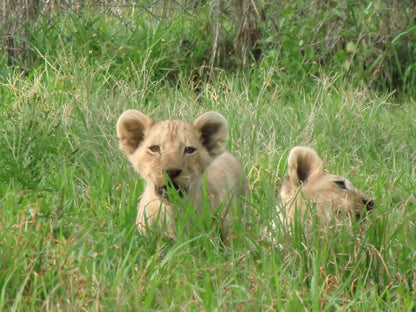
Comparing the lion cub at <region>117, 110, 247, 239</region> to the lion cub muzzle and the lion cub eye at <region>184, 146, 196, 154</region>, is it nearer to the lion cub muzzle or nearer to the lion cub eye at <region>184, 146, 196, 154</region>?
the lion cub eye at <region>184, 146, 196, 154</region>

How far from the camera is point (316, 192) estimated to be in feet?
16.3

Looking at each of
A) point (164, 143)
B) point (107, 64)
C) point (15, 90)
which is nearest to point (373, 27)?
point (107, 64)

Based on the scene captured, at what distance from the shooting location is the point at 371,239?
4.35 meters

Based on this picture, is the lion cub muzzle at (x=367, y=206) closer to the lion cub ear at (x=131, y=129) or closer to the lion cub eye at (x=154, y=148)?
the lion cub eye at (x=154, y=148)

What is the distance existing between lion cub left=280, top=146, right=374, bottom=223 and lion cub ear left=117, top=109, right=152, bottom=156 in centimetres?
80

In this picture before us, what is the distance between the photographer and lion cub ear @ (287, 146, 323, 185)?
16.8ft

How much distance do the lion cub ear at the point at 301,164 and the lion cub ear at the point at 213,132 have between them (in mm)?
383

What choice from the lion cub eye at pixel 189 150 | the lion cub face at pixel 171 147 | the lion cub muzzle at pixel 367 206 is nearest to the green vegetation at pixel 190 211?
the lion cub muzzle at pixel 367 206

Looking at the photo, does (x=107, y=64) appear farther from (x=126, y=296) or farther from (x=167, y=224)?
(x=126, y=296)

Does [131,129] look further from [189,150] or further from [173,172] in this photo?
[173,172]

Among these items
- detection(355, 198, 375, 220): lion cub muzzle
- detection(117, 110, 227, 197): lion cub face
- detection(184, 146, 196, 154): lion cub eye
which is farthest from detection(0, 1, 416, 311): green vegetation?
detection(184, 146, 196, 154): lion cub eye

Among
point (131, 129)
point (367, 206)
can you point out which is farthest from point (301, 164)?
point (131, 129)

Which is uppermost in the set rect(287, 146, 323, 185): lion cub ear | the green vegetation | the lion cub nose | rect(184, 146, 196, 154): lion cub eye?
rect(184, 146, 196, 154): lion cub eye

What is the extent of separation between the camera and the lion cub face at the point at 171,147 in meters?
4.73
